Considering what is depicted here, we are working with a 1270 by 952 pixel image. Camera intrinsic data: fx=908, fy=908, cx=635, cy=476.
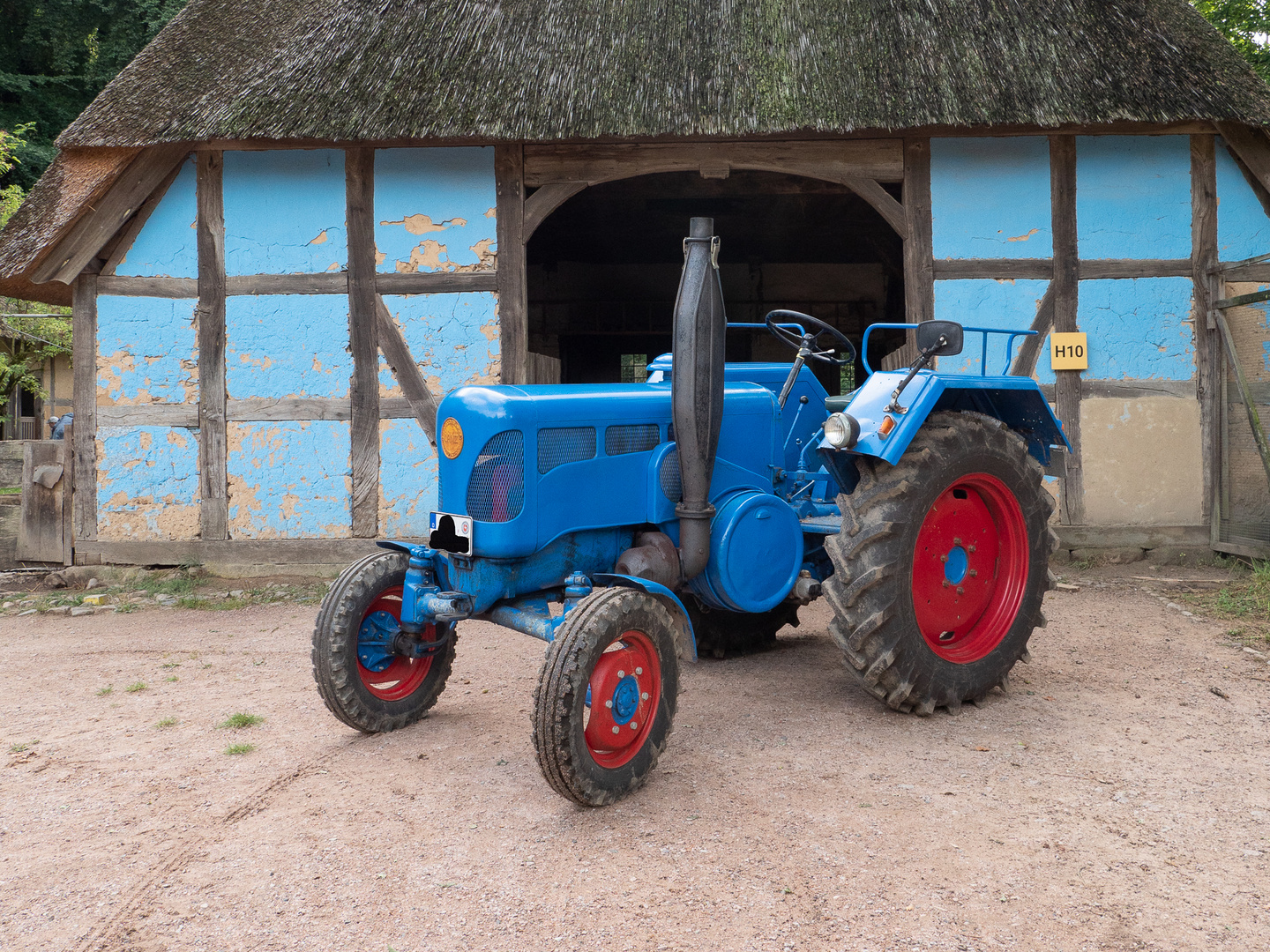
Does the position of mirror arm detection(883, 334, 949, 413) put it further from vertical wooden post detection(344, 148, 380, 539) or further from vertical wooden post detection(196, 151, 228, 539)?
vertical wooden post detection(196, 151, 228, 539)

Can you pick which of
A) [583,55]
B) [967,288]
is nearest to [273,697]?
[583,55]

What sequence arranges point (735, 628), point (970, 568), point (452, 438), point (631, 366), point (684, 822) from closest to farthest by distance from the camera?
point (684, 822)
point (452, 438)
point (970, 568)
point (735, 628)
point (631, 366)

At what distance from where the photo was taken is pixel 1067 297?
6555 mm

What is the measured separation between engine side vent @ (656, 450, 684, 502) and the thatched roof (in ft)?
11.6

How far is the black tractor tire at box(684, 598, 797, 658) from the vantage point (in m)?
4.20

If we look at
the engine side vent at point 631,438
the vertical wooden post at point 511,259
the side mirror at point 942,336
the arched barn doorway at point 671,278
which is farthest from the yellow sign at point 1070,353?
the arched barn doorway at point 671,278

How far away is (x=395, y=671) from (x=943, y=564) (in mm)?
2150

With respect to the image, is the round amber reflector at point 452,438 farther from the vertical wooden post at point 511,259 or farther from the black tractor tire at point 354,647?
the vertical wooden post at point 511,259

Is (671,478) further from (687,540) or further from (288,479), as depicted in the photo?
(288,479)

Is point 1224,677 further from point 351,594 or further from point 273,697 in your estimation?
point 273,697

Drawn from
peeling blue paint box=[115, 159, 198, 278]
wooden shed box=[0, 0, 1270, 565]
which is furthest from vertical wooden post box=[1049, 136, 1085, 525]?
peeling blue paint box=[115, 159, 198, 278]

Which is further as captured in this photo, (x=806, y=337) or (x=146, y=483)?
(x=146, y=483)

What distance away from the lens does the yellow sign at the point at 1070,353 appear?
6523 mm

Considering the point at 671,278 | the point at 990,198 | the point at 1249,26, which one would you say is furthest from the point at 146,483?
the point at 1249,26
